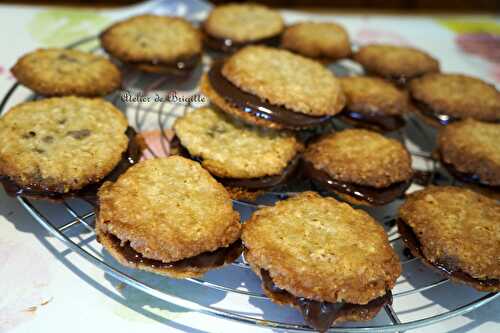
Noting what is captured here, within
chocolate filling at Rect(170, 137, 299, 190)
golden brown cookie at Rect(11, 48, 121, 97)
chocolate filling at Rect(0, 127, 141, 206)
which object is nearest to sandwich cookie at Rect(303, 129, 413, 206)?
chocolate filling at Rect(170, 137, 299, 190)

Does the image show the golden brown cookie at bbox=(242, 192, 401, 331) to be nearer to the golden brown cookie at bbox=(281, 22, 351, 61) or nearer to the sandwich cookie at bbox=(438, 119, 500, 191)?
the sandwich cookie at bbox=(438, 119, 500, 191)

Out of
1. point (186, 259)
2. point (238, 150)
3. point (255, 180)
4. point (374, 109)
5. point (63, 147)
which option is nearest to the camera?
point (186, 259)

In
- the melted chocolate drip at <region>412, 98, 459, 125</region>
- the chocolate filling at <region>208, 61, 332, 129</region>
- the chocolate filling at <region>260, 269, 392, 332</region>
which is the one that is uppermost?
the chocolate filling at <region>208, 61, 332, 129</region>

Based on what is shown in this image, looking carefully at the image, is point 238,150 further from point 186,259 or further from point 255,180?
point 186,259

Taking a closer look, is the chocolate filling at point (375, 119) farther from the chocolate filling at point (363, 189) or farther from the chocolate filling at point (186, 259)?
the chocolate filling at point (186, 259)

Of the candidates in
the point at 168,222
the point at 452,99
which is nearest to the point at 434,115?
the point at 452,99

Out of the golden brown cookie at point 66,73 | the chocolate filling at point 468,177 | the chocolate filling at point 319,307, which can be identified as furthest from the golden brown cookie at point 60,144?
the chocolate filling at point 468,177
